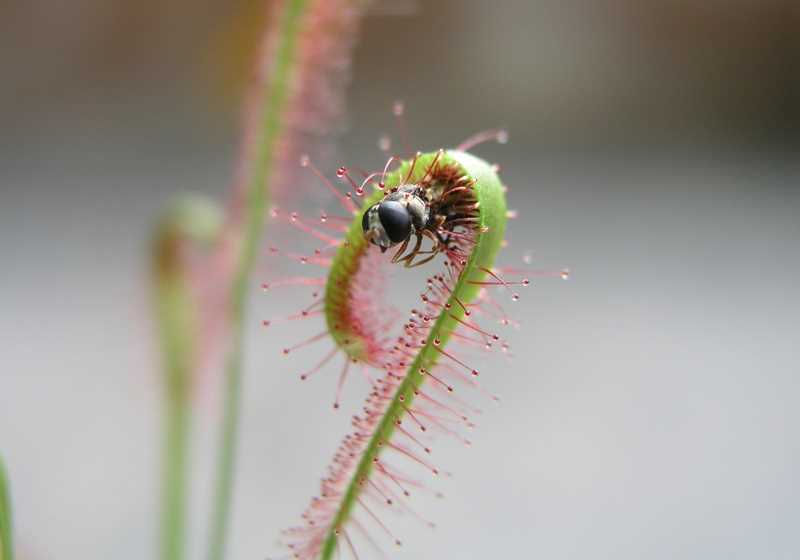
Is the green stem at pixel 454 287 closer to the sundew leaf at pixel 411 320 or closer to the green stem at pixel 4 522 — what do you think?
the sundew leaf at pixel 411 320

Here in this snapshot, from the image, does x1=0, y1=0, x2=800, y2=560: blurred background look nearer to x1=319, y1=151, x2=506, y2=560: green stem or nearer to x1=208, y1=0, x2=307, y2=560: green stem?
x1=208, y1=0, x2=307, y2=560: green stem

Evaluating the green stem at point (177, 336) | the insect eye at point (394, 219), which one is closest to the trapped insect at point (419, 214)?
the insect eye at point (394, 219)

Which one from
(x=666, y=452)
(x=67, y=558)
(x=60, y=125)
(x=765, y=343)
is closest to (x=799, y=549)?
(x=666, y=452)

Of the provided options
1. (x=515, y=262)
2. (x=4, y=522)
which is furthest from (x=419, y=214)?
(x=515, y=262)

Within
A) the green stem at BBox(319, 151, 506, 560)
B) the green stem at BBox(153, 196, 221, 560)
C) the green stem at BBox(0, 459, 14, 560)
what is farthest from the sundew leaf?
the green stem at BBox(153, 196, 221, 560)

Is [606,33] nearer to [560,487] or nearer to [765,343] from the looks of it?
[765,343]

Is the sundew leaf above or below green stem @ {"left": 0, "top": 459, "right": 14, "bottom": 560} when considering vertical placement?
above
